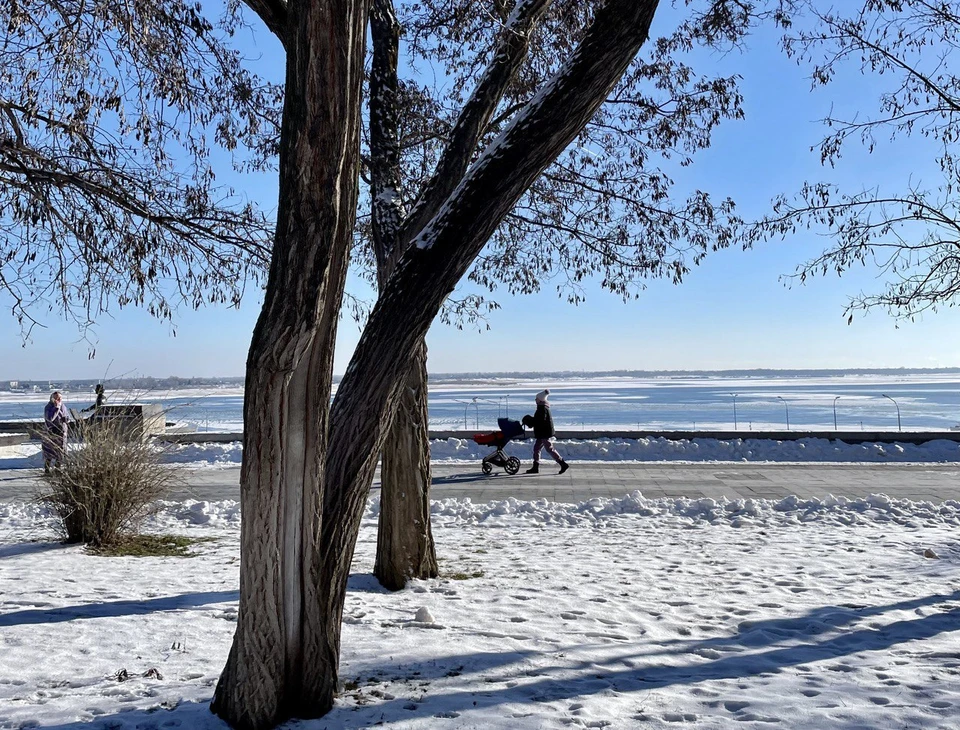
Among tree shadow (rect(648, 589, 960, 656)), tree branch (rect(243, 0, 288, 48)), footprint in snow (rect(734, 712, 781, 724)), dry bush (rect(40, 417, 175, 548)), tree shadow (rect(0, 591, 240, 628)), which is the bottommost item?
tree shadow (rect(648, 589, 960, 656))

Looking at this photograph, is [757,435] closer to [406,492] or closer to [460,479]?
[460,479]

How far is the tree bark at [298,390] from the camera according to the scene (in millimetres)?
3389

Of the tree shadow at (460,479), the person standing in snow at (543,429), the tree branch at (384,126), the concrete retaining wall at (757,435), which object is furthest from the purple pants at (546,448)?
the tree branch at (384,126)

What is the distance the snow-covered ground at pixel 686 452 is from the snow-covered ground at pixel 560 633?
30.5 ft

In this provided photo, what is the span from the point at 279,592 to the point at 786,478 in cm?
1336

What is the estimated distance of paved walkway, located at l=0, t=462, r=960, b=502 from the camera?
42.5 ft

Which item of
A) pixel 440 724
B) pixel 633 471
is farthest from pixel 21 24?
pixel 633 471

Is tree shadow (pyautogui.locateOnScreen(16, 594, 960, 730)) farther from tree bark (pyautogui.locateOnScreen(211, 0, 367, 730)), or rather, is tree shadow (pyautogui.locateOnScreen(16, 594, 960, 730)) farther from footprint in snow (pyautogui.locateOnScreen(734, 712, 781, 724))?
footprint in snow (pyautogui.locateOnScreen(734, 712, 781, 724))

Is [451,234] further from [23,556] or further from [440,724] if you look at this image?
[23,556]

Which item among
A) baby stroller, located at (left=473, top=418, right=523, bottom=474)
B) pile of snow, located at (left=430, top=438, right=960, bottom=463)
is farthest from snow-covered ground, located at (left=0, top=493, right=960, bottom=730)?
pile of snow, located at (left=430, top=438, right=960, bottom=463)

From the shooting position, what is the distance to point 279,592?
3664 mm

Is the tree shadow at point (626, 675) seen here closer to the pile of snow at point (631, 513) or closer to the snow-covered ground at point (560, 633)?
the snow-covered ground at point (560, 633)

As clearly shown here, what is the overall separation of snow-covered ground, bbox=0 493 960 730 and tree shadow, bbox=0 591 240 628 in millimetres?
28

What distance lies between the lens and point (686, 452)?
1933 cm
